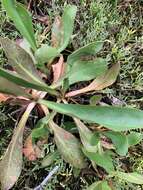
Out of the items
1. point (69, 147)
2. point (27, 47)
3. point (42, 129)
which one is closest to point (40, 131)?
point (42, 129)

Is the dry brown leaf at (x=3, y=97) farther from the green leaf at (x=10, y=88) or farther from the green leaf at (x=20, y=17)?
the green leaf at (x=20, y=17)

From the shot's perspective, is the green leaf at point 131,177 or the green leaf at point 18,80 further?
the green leaf at point 131,177

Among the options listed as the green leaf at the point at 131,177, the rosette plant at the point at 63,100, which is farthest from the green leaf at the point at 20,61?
the green leaf at the point at 131,177

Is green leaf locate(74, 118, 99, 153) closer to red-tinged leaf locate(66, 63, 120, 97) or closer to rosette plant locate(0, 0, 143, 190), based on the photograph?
rosette plant locate(0, 0, 143, 190)

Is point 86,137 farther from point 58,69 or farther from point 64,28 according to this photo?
point 64,28

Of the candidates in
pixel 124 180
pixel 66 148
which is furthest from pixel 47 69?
pixel 124 180

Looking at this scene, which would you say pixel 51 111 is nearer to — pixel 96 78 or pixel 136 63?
pixel 96 78
